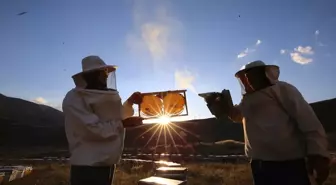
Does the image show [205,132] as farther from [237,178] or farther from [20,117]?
[20,117]

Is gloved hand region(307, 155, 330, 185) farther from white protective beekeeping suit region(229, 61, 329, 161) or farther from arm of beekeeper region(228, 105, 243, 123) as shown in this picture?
Result: arm of beekeeper region(228, 105, 243, 123)

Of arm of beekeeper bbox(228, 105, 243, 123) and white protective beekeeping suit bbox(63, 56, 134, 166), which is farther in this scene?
arm of beekeeper bbox(228, 105, 243, 123)

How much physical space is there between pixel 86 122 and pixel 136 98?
3.19 feet

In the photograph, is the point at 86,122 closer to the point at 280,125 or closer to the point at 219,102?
the point at 219,102

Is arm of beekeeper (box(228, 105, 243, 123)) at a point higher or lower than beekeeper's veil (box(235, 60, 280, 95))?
lower

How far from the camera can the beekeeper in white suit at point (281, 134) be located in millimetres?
3504

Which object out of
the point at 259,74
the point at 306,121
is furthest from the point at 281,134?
the point at 259,74

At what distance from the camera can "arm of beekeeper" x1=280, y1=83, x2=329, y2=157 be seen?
3.47 m

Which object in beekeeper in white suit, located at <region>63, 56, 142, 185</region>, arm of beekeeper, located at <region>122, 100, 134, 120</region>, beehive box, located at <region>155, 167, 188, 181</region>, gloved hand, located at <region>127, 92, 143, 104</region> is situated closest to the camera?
beekeeper in white suit, located at <region>63, 56, 142, 185</region>

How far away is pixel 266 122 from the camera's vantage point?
3.73m

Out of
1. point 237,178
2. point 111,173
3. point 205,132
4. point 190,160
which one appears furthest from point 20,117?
point 111,173

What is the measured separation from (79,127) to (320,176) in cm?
269

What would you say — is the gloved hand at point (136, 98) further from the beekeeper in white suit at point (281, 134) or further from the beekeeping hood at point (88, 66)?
the beekeeper in white suit at point (281, 134)

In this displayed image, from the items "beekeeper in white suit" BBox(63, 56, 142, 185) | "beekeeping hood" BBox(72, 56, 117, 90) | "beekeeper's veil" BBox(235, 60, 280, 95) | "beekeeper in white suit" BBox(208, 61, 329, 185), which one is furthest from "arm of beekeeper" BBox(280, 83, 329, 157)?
"beekeeping hood" BBox(72, 56, 117, 90)
